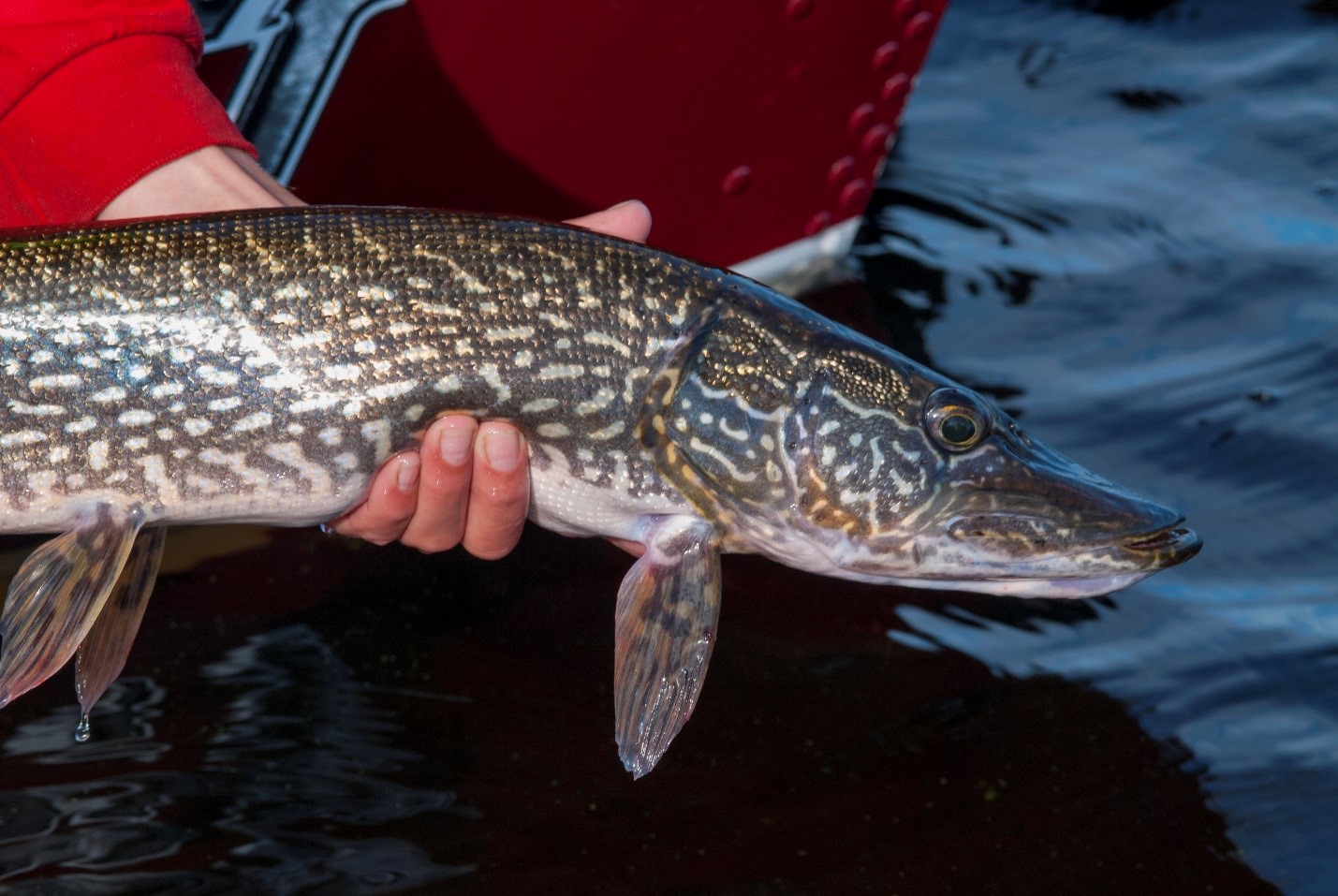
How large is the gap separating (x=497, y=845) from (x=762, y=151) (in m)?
2.79

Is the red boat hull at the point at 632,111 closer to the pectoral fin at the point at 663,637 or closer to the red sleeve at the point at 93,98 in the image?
the red sleeve at the point at 93,98

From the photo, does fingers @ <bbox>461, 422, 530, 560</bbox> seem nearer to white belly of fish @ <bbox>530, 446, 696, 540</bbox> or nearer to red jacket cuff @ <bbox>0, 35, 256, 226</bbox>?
white belly of fish @ <bbox>530, 446, 696, 540</bbox>

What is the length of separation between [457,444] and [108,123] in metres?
1.10

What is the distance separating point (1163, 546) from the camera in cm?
294

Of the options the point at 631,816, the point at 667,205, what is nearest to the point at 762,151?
the point at 667,205

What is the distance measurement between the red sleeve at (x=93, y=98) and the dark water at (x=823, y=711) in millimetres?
1409

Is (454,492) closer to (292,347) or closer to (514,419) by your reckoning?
(514,419)

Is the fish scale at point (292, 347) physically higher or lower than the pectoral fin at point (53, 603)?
higher

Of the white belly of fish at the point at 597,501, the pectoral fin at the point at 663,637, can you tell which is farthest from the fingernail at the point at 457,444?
the pectoral fin at the point at 663,637

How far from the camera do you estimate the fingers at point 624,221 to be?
3.29 m

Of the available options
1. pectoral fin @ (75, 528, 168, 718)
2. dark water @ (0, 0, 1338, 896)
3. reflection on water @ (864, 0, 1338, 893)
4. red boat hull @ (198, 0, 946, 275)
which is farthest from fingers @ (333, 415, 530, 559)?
reflection on water @ (864, 0, 1338, 893)

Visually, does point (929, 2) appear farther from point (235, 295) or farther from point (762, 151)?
point (235, 295)

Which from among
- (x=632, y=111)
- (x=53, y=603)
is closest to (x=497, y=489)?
(x=53, y=603)

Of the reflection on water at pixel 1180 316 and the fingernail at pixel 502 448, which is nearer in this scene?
the fingernail at pixel 502 448
